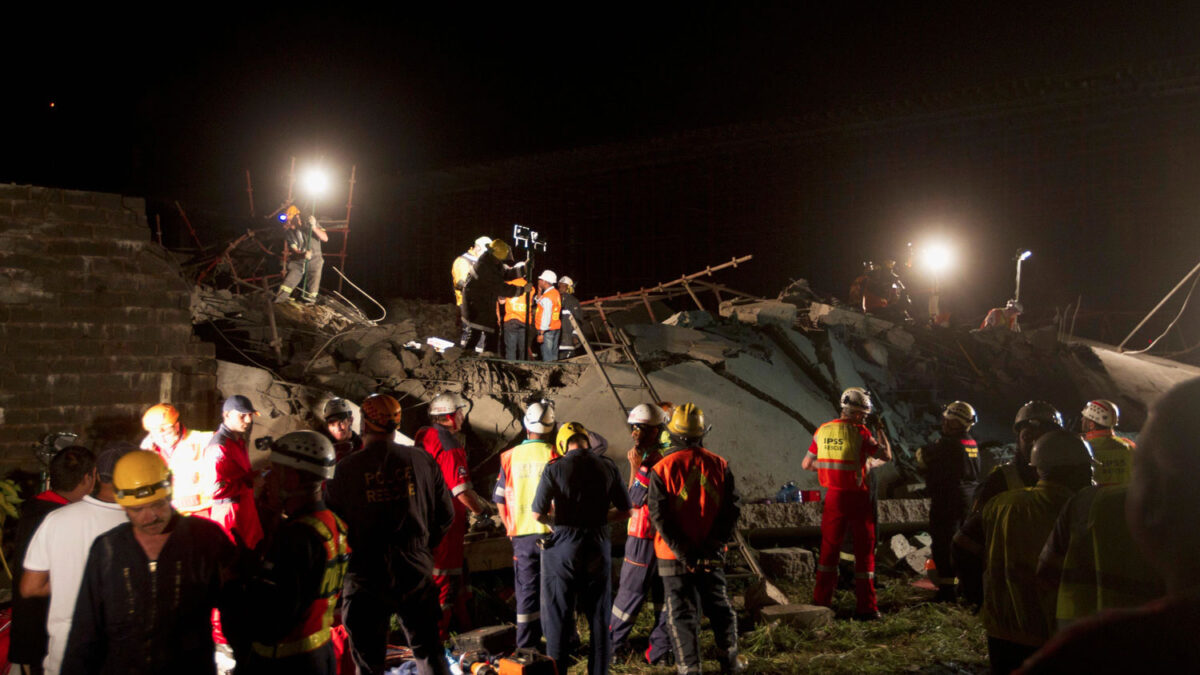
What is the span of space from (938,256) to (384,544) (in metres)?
20.3

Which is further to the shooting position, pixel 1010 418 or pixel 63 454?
pixel 1010 418

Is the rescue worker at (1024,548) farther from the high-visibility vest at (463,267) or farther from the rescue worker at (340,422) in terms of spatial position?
the high-visibility vest at (463,267)

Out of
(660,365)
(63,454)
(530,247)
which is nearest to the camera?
(63,454)

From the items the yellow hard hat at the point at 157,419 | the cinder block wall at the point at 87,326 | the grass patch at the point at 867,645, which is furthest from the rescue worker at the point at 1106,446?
the cinder block wall at the point at 87,326

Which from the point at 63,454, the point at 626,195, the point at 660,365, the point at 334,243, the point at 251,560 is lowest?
the point at 251,560

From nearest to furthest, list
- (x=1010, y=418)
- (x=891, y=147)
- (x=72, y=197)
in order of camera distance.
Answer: (x=72, y=197) → (x=1010, y=418) → (x=891, y=147)

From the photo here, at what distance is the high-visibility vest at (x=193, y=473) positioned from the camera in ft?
18.8

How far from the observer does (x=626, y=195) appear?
23.5 meters

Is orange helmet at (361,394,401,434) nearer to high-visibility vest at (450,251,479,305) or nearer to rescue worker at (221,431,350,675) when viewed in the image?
rescue worker at (221,431,350,675)

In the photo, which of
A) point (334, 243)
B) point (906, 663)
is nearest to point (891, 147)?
point (334, 243)

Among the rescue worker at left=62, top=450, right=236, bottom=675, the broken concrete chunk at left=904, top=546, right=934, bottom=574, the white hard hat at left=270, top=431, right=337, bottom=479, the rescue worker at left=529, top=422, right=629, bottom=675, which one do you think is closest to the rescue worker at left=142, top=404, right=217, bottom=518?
Result: the white hard hat at left=270, top=431, right=337, bottom=479

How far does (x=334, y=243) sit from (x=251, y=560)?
2123 cm

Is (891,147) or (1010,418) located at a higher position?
(891,147)

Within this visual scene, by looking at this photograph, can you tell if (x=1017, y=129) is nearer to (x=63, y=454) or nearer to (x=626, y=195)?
(x=626, y=195)
